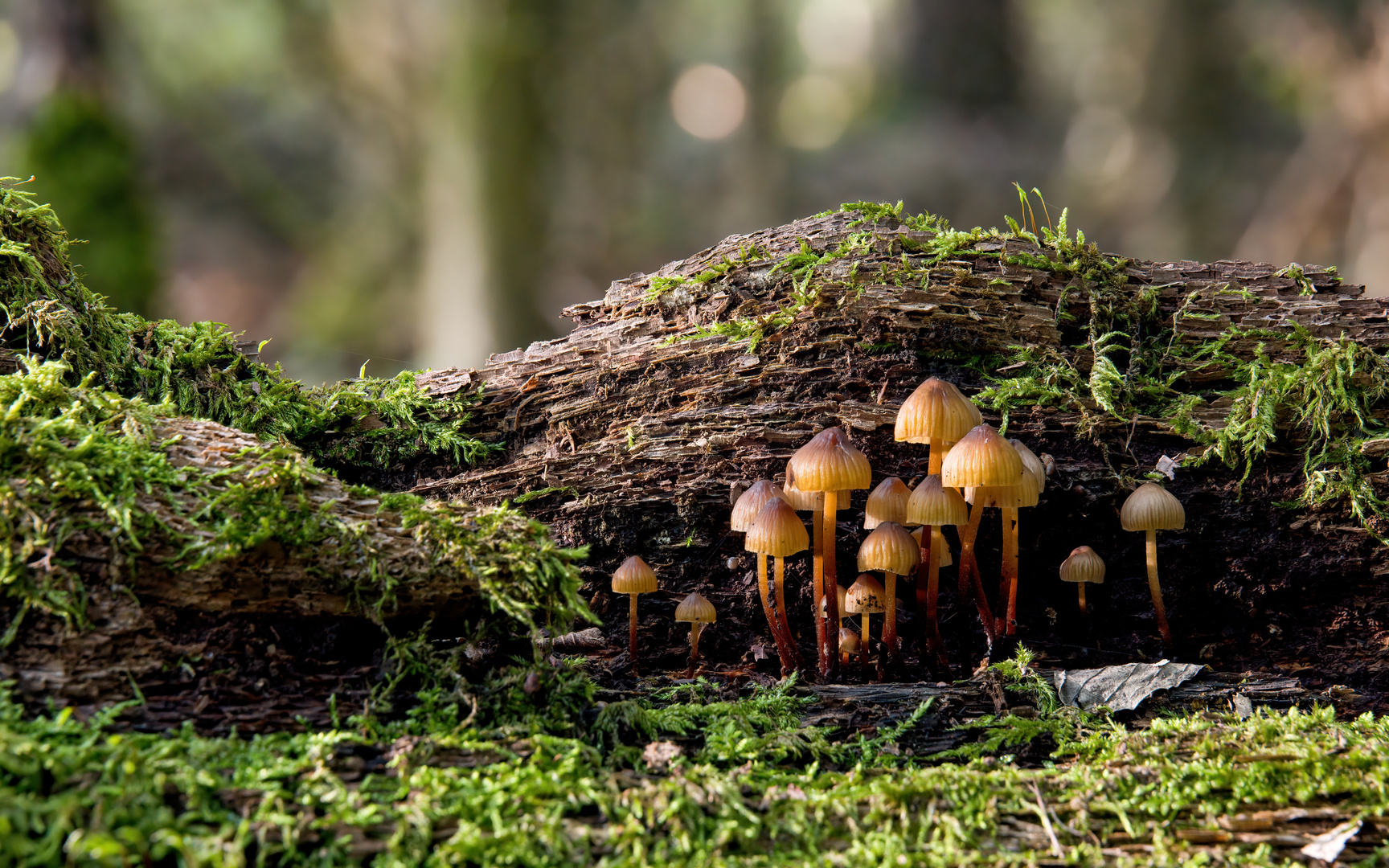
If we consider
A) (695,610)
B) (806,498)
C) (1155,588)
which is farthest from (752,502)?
(1155,588)

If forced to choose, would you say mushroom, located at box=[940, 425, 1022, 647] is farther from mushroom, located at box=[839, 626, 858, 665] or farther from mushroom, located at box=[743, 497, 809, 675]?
mushroom, located at box=[839, 626, 858, 665]

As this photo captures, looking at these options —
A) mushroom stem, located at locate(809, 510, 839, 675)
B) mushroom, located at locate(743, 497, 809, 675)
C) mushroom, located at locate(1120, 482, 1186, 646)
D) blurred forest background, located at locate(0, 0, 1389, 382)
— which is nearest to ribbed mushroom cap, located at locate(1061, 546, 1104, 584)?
mushroom, located at locate(1120, 482, 1186, 646)

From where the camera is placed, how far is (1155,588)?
317cm

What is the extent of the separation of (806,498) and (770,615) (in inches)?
19.2

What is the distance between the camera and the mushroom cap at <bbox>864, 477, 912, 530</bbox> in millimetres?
3055

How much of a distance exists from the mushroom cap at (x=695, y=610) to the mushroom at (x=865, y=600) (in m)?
0.56

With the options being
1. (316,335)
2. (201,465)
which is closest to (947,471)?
(201,465)

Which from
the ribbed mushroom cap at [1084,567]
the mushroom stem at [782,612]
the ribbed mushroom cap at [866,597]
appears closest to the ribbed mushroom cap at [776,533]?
the mushroom stem at [782,612]

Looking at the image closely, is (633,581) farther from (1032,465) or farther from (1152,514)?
(1152,514)

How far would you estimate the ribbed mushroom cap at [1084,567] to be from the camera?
10.3 ft

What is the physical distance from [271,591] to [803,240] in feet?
8.49

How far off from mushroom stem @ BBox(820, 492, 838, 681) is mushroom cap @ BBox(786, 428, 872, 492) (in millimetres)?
171

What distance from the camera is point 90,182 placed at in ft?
27.7

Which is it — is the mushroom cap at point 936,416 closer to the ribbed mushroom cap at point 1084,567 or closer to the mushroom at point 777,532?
the mushroom at point 777,532
